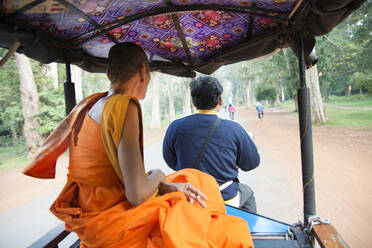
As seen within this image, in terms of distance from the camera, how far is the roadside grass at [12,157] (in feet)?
36.4

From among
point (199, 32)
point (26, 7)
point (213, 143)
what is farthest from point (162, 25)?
point (213, 143)

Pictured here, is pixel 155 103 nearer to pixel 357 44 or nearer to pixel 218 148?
pixel 357 44

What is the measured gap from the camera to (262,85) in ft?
127

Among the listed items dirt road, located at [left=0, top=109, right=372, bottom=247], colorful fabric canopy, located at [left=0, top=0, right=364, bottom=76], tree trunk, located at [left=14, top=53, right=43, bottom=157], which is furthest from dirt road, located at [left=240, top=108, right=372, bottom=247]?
tree trunk, located at [left=14, top=53, right=43, bottom=157]

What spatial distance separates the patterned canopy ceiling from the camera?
215 centimetres

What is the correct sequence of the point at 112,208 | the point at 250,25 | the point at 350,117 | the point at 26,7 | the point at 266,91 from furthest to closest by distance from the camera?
1. the point at 266,91
2. the point at 350,117
3. the point at 250,25
4. the point at 26,7
5. the point at 112,208

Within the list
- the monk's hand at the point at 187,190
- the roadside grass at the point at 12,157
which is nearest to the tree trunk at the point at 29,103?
the roadside grass at the point at 12,157

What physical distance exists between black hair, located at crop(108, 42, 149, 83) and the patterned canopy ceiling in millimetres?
1054

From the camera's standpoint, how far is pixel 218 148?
227cm

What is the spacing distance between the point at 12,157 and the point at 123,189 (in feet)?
48.3

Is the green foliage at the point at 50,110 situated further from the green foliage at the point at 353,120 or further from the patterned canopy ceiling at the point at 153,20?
the green foliage at the point at 353,120

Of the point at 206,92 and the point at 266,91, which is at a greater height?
the point at 266,91

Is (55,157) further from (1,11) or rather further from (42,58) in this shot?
(42,58)

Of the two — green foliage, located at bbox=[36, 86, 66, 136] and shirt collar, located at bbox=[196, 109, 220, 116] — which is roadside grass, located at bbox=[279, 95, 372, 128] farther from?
green foliage, located at bbox=[36, 86, 66, 136]
